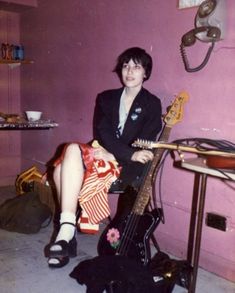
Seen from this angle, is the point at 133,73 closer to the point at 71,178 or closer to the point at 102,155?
the point at 102,155

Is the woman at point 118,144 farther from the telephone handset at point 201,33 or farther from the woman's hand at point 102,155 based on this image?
the telephone handset at point 201,33

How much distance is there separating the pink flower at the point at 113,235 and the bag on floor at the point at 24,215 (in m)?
0.74

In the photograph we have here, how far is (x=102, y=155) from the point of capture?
2.20 metres

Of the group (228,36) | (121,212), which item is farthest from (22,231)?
(228,36)

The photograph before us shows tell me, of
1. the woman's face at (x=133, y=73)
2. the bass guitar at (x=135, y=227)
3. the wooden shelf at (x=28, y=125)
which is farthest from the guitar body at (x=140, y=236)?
the wooden shelf at (x=28, y=125)

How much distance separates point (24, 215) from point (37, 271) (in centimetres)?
64

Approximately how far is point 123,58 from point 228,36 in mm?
631

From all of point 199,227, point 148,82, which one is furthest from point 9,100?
point 199,227

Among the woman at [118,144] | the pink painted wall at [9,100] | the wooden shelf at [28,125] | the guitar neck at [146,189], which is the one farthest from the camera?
the pink painted wall at [9,100]

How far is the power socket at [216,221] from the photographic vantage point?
6.60 ft

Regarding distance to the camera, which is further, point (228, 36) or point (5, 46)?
point (5, 46)

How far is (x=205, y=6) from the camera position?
1.95 metres

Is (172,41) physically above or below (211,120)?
above

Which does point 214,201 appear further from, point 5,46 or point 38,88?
point 5,46
